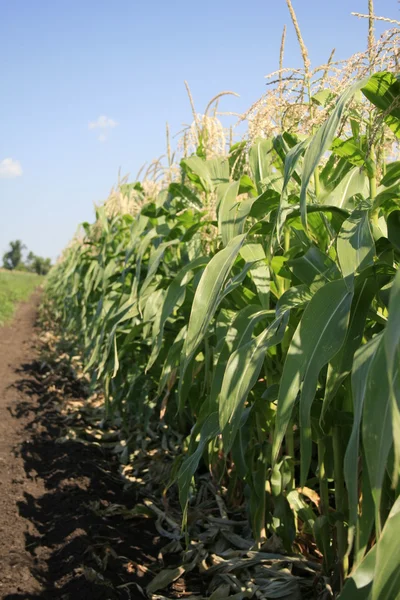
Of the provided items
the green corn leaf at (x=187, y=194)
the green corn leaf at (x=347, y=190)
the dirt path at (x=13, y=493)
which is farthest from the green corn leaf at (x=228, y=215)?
the dirt path at (x=13, y=493)

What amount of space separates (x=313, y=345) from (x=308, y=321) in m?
0.05

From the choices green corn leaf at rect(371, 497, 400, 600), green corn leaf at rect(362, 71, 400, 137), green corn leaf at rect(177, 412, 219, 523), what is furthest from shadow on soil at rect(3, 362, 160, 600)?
green corn leaf at rect(362, 71, 400, 137)

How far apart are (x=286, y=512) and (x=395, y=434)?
4.19ft

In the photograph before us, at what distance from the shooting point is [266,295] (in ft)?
5.95

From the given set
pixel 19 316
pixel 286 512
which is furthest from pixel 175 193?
pixel 19 316

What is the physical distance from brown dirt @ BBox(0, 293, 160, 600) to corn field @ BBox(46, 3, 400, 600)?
0.36 meters

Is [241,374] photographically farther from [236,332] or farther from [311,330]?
[236,332]

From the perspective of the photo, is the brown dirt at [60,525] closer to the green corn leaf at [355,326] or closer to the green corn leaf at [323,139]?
the green corn leaf at [355,326]

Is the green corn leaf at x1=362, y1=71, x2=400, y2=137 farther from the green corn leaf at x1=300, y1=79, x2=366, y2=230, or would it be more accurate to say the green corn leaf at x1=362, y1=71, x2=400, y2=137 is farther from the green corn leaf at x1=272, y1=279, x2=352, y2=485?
the green corn leaf at x1=272, y1=279, x2=352, y2=485

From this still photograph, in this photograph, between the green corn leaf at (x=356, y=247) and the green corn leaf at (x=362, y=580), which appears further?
the green corn leaf at (x=356, y=247)

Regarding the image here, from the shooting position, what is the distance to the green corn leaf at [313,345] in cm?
112

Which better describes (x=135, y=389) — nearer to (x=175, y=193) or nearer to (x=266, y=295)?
(x=175, y=193)

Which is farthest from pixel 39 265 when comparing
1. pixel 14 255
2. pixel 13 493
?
pixel 13 493

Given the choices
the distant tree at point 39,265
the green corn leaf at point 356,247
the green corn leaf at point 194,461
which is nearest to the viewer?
the green corn leaf at point 356,247
